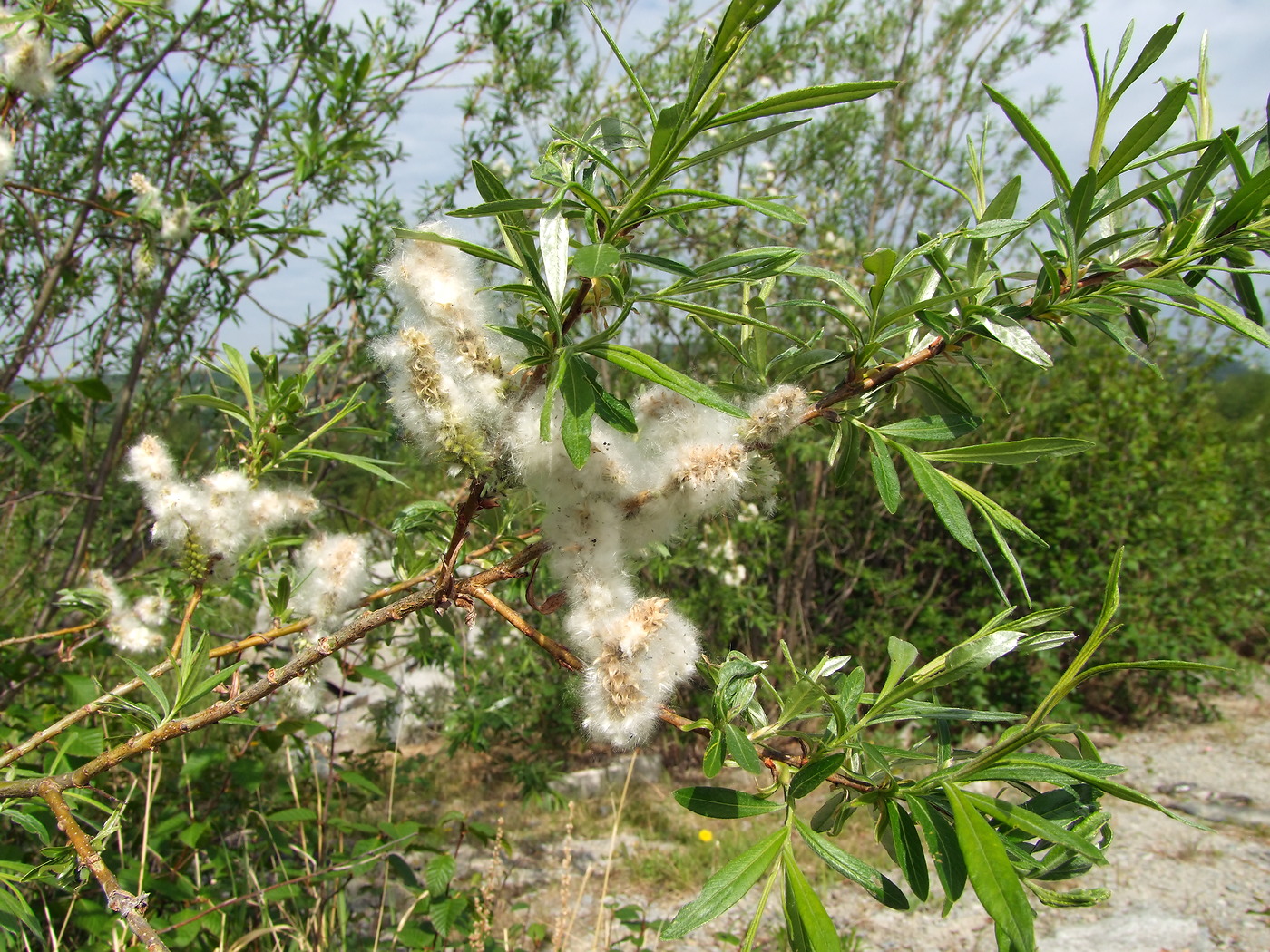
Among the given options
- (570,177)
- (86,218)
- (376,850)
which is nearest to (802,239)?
(86,218)

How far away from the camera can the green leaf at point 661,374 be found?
59cm

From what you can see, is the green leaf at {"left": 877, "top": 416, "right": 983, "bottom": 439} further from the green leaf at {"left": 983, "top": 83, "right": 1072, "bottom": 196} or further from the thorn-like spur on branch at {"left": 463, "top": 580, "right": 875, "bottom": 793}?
the thorn-like spur on branch at {"left": 463, "top": 580, "right": 875, "bottom": 793}

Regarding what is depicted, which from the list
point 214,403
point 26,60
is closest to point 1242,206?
point 214,403

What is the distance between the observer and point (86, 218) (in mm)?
2199

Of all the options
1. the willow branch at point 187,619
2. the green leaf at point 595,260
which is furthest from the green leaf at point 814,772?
the willow branch at point 187,619

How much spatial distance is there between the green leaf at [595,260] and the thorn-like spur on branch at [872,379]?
27 centimetres

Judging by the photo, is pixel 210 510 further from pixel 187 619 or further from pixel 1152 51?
pixel 1152 51

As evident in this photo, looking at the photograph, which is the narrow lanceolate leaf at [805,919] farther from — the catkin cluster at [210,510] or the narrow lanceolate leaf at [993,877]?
the catkin cluster at [210,510]

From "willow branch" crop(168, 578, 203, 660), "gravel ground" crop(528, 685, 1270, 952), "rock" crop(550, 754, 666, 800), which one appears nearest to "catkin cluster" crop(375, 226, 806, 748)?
"willow branch" crop(168, 578, 203, 660)

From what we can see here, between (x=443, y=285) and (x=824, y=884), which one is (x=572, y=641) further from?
(x=824, y=884)

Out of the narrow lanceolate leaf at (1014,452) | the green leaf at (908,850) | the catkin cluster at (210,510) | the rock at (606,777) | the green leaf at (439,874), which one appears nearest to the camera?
the green leaf at (908,850)

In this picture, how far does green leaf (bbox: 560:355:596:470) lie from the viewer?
600 mm

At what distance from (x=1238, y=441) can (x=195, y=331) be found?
24.0 feet

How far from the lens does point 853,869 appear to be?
0.62 metres
